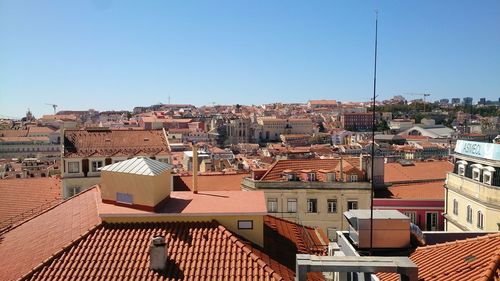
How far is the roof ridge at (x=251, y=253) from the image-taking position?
38.5 ft

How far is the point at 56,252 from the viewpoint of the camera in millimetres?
12742

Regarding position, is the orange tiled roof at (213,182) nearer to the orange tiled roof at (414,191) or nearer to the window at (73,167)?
the window at (73,167)

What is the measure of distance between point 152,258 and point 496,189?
18167 mm

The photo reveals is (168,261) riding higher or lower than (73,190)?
higher

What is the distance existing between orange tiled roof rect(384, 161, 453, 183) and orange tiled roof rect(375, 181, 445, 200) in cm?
300

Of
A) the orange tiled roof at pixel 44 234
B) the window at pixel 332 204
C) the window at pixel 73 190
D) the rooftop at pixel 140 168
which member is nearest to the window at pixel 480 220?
the window at pixel 332 204

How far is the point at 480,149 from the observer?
2434 cm

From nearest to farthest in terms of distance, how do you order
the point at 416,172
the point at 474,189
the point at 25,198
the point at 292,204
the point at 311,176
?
the point at 474,189 < the point at 25,198 < the point at 292,204 < the point at 311,176 < the point at 416,172

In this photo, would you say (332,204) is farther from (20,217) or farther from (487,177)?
(20,217)

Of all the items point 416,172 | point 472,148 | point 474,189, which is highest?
point 472,148

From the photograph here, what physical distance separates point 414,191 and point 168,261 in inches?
914

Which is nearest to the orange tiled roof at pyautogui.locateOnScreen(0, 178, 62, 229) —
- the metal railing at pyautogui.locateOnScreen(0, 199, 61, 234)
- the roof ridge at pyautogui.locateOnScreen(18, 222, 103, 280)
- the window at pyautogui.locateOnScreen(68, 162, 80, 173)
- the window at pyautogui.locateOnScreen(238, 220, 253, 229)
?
the metal railing at pyautogui.locateOnScreen(0, 199, 61, 234)

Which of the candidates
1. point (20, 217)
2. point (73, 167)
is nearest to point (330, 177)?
point (73, 167)

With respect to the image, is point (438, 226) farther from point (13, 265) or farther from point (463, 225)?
point (13, 265)
